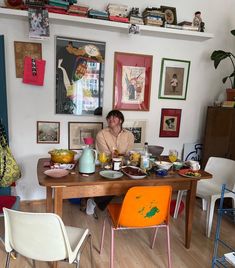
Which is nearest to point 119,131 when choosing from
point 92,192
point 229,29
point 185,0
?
point 92,192

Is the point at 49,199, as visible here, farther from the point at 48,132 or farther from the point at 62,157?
the point at 48,132

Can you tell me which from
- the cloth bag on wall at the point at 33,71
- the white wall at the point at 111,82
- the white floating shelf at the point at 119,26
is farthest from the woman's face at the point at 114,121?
the white floating shelf at the point at 119,26

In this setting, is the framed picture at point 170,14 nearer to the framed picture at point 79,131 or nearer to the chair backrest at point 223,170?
the framed picture at point 79,131

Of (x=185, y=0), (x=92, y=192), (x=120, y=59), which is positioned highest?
(x=185, y=0)

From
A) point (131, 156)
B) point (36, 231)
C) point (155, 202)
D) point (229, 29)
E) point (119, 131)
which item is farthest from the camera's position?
point (229, 29)

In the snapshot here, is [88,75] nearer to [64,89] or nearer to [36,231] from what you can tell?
[64,89]

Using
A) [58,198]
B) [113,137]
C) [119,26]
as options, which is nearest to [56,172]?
[58,198]

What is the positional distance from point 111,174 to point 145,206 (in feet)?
1.25

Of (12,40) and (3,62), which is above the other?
(12,40)

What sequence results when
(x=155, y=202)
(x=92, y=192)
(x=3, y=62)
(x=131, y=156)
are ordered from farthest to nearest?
(x=3, y=62) < (x=131, y=156) < (x=92, y=192) < (x=155, y=202)

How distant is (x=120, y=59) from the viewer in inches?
117

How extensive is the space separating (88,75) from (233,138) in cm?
192

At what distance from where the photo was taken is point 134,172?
1994mm

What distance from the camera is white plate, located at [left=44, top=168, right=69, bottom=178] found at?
179 centimetres
